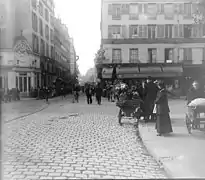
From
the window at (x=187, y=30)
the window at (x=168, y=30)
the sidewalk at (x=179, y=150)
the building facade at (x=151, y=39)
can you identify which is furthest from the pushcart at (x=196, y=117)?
the window at (x=187, y=30)

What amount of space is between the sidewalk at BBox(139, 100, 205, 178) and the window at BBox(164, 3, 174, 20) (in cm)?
2643

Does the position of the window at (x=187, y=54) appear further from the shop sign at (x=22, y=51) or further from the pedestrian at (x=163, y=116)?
the pedestrian at (x=163, y=116)

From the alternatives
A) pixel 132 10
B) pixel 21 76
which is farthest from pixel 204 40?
pixel 21 76

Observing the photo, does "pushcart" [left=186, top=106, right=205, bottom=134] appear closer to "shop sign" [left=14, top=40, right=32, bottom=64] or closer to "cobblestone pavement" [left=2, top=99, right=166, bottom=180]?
"cobblestone pavement" [left=2, top=99, right=166, bottom=180]

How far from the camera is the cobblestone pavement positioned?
4.61m

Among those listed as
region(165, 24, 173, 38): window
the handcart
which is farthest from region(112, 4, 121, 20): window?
the handcart

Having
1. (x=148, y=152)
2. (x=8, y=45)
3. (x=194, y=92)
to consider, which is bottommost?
(x=148, y=152)

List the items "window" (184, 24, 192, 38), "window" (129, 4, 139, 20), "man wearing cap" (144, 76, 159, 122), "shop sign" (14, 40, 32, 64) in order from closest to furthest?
"man wearing cap" (144, 76, 159, 122) < "window" (129, 4, 139, 20) < "window" (184, 24, 192, 38) < "shop sign" (14, 40, 32, 64)

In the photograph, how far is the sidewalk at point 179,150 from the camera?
15.5ft

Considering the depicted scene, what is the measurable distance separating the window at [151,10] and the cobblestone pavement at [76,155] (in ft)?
86.1

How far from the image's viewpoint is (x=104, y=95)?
33188 mm

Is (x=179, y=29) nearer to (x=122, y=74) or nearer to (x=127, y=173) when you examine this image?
(x=122, y=74)

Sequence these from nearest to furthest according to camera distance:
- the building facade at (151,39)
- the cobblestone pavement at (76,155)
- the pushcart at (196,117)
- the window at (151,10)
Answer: the cobblestone pavement at (76,155)
the pushcart at (196,117)
the window at (151,10)
the building facade at (151,39)

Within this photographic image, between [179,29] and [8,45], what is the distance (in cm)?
2132
